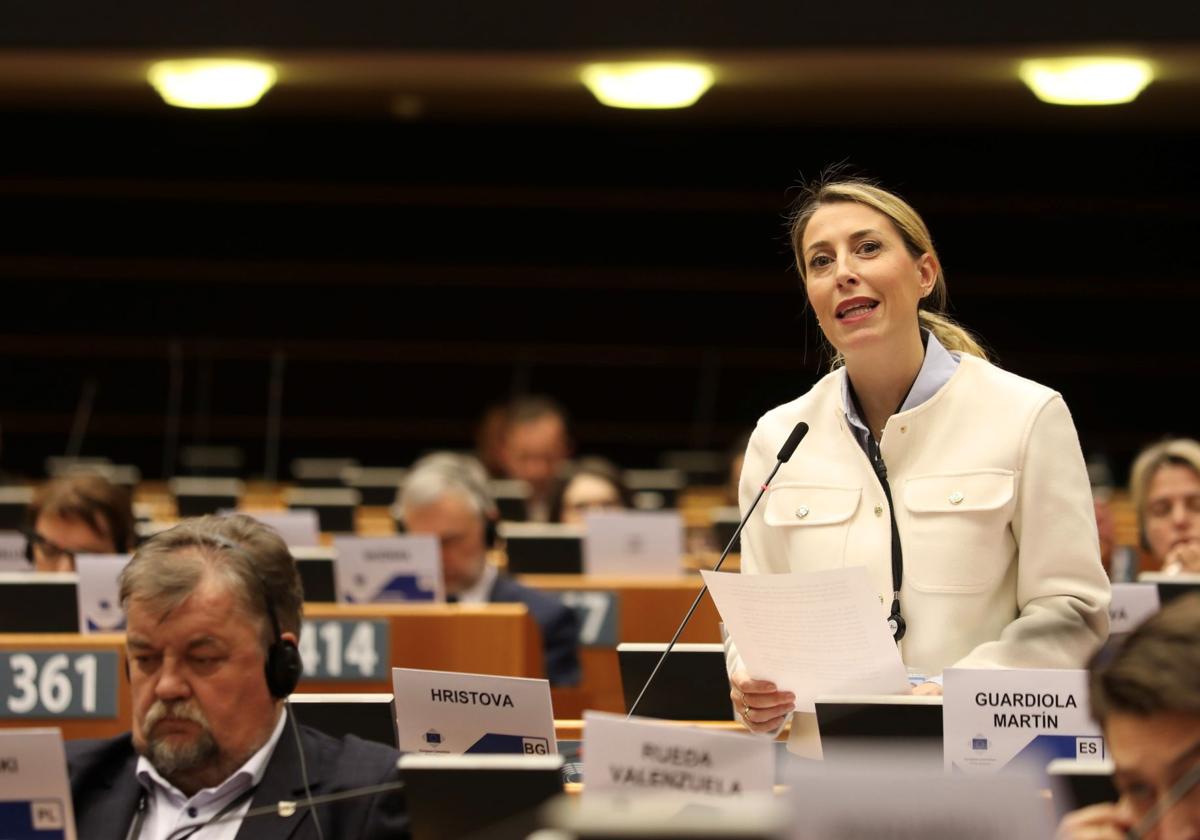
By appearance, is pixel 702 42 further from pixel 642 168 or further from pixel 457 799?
pixel 457 799

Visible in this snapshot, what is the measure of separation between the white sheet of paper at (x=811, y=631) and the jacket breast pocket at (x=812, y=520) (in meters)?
0.29

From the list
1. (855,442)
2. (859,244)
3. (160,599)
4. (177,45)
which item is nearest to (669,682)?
(855,442)

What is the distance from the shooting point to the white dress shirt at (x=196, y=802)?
7.59ft

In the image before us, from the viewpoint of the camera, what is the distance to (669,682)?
3.09 meters

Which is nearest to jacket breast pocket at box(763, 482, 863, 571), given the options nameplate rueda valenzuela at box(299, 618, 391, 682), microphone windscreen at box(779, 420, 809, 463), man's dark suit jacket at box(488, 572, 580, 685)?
microphone windscreen at box(779, 420, 809, 463)

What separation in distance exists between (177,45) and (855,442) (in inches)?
184

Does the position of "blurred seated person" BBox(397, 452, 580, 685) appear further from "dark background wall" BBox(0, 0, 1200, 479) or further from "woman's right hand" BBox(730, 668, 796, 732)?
"dark background wall" BBox(0, 0, 1200, 479)

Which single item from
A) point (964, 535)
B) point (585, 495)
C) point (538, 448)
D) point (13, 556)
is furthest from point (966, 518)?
point (538, 448)

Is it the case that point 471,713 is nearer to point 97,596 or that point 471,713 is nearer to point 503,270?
point 97,596

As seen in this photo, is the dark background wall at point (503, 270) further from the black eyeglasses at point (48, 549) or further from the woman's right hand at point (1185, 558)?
the black eyeglasses at point (48, 549)

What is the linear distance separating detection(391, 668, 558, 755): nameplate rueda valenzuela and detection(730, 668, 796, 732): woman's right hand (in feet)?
0.91

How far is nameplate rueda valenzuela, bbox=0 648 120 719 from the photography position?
12.0 feet

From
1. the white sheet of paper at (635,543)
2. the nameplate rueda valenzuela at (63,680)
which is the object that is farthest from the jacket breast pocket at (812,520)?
the white sheet of paper at (635,543)

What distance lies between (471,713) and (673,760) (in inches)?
27.6
